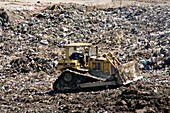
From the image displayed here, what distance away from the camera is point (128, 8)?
99.7 feet

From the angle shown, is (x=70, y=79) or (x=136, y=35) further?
(x=136, y=35)

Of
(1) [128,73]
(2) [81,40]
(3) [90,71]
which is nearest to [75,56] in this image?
(3) [90,71]

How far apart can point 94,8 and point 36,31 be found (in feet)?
27.4

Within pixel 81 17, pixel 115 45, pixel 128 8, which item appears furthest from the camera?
pixel 128 8

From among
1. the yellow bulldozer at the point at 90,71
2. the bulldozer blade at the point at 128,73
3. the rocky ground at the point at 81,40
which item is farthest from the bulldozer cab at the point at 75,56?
the bulldozer blade at the point at 128,73

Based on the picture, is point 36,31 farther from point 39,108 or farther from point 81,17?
point 39,108

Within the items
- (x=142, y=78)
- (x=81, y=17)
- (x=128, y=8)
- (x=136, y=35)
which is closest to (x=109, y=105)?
(x=142, y=78)

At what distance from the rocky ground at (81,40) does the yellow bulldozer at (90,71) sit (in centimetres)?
30

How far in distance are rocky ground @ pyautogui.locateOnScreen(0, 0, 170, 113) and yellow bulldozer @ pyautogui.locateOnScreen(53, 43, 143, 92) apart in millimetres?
297

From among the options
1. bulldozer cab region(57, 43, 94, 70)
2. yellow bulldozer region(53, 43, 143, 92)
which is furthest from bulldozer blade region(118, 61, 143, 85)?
bulldozer cab region(57, 43, 94, 70)

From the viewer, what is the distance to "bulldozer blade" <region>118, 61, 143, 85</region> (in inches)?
529

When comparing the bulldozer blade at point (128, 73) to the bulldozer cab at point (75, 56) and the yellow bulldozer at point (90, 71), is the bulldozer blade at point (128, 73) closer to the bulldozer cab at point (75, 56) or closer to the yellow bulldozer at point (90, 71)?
the yellow bulldozer at point (90, 71)

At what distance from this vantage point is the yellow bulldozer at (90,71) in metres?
13.5

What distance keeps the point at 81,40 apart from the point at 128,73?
8672mm
